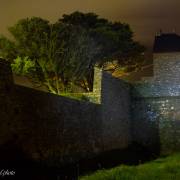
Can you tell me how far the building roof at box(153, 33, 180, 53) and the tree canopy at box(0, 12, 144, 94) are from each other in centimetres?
369

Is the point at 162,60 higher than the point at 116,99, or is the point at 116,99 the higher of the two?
the point at 162,60

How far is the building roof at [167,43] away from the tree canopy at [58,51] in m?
3.69

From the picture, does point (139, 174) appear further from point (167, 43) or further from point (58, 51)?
point (167, 43)

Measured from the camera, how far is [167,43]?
3806 cm

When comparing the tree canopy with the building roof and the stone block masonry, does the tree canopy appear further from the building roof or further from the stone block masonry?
the stone block masonry

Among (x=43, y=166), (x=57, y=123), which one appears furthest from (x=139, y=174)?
(x=57, y=123)

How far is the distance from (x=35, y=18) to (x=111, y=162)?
48.3 feet

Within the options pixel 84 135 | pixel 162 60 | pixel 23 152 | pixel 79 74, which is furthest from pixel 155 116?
pixel 23 152

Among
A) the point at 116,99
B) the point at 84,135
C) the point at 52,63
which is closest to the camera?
the point at 84,135

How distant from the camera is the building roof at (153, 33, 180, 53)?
36.6m

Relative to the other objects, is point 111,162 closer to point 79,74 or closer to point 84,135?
point 84,135

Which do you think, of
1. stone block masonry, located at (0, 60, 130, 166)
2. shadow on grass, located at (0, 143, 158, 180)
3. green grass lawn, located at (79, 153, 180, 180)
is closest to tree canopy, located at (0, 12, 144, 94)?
stone block masonry, located at (0, 60, 130, 166)

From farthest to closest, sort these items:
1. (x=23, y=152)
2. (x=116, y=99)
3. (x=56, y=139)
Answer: (x=116, y=99) < (x=56, y=139) < (x=23, y=152)

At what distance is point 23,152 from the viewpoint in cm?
1568
